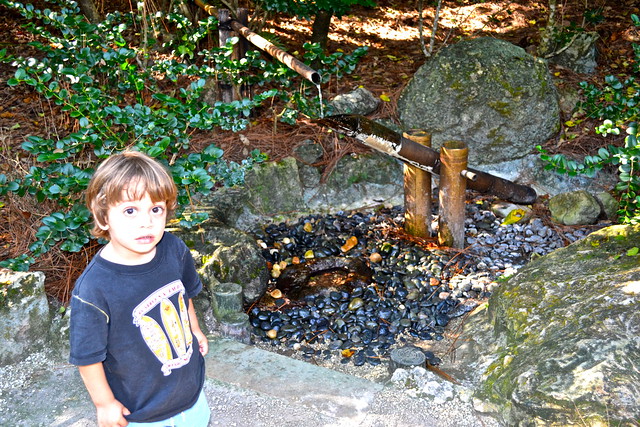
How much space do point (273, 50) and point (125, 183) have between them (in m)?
3.06

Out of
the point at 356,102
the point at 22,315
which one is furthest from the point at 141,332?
the point at 356,102

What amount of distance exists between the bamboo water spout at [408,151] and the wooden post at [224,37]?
53.9 inches

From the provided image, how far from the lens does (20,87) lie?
616 centimetres

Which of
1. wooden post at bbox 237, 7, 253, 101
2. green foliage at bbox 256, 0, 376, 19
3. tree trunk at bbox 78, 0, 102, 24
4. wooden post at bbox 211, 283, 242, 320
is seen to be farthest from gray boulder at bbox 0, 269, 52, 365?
tree trunk at bbox 78, 0, 102, 24

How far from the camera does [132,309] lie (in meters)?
2.04

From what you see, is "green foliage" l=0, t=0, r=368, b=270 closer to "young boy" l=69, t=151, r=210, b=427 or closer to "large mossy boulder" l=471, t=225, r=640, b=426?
"young boy" l=69, t=151, r=210, b=427

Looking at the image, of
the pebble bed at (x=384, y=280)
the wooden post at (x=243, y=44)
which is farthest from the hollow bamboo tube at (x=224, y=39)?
the pebble bed at (x=384, y=280)

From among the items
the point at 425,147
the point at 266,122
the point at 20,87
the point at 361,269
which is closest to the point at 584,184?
the point at 425,147

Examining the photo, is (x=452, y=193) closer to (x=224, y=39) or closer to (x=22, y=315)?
(x=224, y=39)

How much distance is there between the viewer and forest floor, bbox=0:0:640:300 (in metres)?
4.06

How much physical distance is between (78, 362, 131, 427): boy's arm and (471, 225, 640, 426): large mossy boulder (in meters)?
1.61

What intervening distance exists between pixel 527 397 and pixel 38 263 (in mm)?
2881

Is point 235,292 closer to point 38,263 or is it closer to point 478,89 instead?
point 38,263

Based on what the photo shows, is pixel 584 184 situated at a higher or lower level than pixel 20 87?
lower
